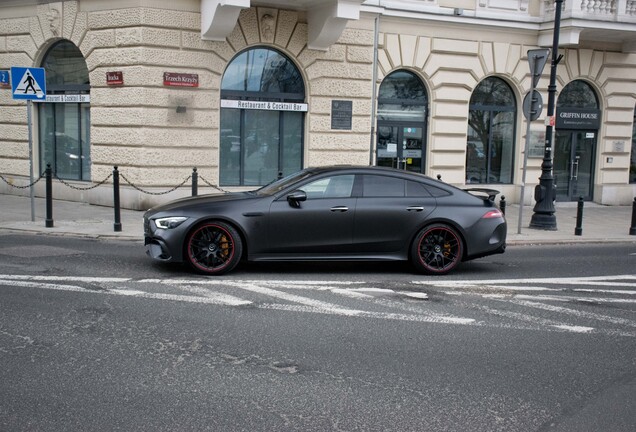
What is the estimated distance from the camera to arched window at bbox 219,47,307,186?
17.5 metres

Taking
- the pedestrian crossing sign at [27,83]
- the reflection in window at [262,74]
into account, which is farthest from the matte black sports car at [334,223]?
the reflection in window at [262,74]

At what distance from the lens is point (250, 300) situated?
8.10 m

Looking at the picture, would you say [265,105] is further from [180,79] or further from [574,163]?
[574,163]

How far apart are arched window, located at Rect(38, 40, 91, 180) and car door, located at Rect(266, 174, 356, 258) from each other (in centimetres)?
988

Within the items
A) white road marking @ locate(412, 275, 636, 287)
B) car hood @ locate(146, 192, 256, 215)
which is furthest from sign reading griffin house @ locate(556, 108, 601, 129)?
car hood @ locate(146, 192, 256, 215)

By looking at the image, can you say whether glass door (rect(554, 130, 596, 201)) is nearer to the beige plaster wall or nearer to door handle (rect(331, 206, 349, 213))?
the beige plaster wall

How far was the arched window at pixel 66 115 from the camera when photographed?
17766 millimetres

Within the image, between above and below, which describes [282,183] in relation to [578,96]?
below

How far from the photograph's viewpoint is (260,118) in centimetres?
1792

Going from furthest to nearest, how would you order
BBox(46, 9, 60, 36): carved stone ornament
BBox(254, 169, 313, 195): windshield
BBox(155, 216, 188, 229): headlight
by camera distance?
BBox(46, 9, 60, 36): carved stone ornament → BBox(254, 169, 313, 195): windshield → BBox(155, 216, 188, 229): headlight

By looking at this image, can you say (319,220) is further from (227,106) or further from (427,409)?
(227,106)

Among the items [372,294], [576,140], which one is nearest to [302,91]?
[576,140]

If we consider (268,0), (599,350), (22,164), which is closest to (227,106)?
(268,0)

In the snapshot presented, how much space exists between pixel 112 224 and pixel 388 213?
6620 mm
